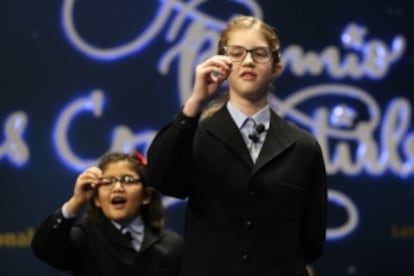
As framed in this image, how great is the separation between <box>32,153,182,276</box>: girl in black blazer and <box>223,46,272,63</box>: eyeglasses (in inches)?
17.4

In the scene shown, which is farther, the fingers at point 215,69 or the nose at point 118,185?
the nose at point 118,185

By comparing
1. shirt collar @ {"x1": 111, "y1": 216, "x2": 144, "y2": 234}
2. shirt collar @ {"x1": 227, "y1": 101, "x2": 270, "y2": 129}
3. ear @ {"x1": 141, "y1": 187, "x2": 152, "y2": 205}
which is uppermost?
shirt collar @ {"x1": 227, "y1": 101, "x2": 270, "y2": 129}

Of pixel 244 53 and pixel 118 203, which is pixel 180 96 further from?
pixel 244 53

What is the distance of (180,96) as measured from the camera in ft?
8.98

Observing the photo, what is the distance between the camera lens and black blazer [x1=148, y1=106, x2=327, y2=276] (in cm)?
121

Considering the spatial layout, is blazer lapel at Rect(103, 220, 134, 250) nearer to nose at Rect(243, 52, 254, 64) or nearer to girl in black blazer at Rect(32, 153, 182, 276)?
girl in black blazer at Rect(32, 153, 182, 276)

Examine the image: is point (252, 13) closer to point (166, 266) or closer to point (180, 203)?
point (180, 203)

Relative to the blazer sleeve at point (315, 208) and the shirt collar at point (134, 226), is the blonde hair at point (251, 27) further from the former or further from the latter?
the shirt collar at point (134, 226)

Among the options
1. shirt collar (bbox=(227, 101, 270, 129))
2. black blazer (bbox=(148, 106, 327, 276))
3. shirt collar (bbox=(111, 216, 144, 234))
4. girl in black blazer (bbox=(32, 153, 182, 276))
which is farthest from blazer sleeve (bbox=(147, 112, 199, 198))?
shirt collar (bbox=(111, 216, 144, 234))

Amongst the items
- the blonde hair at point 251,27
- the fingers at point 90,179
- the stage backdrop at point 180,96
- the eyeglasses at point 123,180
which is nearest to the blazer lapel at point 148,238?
the eyeglasses at point 123,180

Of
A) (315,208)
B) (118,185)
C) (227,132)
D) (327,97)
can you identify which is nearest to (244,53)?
(227,132)

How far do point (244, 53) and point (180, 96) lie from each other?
1484 mm

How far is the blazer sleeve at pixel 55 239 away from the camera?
5.03ft

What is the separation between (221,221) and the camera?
48.3 inches
